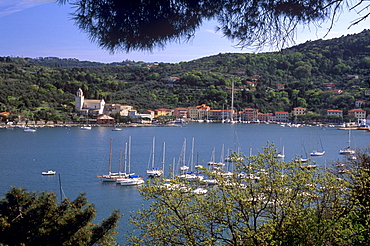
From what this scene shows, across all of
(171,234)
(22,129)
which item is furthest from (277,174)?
(22,129)

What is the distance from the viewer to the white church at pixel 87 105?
48062 mm

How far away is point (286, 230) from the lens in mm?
3990

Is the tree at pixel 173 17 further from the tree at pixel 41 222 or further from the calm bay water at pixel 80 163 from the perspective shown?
the calm bay water at pixel 80 163

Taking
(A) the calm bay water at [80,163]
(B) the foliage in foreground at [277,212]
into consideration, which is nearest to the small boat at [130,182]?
(A) the calm bay water at [80,163]

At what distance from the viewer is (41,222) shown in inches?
194

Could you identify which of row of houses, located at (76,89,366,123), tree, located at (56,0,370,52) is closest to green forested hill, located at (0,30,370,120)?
row of houses, located at (76,89,366,123)

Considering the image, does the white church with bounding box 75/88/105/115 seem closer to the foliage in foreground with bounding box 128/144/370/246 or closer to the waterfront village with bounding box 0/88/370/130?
the waterfront village with bounding box 0/88/370/130

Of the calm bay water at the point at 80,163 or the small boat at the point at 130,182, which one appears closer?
the calm bay water at the point at 80,163

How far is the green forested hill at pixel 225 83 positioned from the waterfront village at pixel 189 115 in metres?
1.55

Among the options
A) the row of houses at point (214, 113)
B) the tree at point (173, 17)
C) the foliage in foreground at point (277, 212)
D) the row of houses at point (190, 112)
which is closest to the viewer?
the tree at point (173, 17)

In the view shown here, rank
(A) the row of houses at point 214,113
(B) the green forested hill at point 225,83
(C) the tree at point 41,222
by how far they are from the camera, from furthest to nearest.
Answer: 1. (A) the row of houses at point 214,113
2. (B) the green forested hill at point 225,83
3. (C) the tree at point 41,222

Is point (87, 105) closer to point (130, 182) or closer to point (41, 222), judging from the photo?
point (130, 182)

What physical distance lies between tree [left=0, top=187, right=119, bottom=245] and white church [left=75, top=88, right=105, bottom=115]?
43759 millimetres

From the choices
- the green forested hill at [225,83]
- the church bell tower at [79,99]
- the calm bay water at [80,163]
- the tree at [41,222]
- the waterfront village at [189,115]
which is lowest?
the calm bay water at [80,163]
